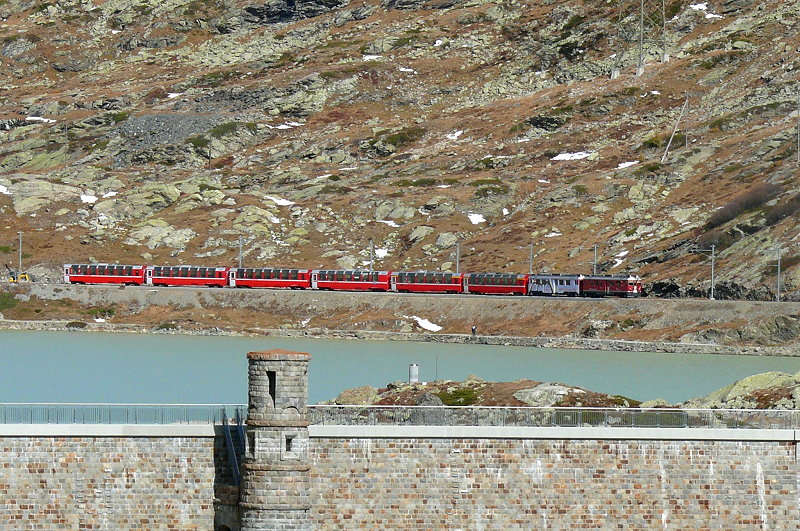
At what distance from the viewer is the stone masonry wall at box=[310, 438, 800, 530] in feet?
143

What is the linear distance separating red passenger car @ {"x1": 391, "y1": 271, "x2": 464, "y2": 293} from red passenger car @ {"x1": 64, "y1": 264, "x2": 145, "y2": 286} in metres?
29.2

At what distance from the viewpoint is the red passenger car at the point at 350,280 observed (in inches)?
6481

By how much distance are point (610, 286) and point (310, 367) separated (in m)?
48.6

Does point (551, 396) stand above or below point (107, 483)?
above

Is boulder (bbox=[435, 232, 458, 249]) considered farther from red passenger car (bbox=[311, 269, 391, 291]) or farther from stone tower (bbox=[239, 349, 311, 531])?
stone tower (bbox=[239, 349, 311, 531])

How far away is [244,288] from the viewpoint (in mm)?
166125

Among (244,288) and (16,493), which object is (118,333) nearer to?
(244,288)

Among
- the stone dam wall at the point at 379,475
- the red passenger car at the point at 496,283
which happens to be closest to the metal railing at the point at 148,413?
the stone dam wall at the point at 379,475

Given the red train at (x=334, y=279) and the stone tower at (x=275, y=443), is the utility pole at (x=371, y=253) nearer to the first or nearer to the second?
the red train at (x=334, y=279)

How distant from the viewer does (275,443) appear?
42.2 meters

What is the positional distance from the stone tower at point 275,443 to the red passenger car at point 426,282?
120m

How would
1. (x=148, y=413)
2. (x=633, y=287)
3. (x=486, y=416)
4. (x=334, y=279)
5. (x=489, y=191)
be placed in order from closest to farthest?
(x=486, y=416)
(x=148, y=413)
(x=633, y=287)
(x=334, y=279)
(x=489, y=191)

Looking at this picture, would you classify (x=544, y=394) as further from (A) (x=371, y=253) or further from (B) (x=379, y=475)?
(A) (x=371, y=253)

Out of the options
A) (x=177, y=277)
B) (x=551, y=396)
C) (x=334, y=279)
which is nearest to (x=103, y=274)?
(x=177, y=277)
